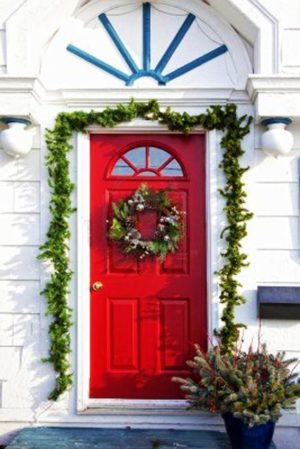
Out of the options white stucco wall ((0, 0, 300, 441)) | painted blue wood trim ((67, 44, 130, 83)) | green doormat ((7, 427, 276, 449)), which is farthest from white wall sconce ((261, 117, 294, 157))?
green doormat ((7, 427, 276, 449))

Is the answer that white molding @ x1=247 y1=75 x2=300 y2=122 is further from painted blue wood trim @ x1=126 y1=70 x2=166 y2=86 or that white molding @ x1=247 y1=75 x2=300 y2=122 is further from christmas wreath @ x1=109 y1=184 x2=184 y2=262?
christmas wreath @ x1=109 y1=184 x2=184 y2=262

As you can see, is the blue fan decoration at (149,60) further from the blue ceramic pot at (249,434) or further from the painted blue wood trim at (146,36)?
the blue ceramic pot at (249,434)

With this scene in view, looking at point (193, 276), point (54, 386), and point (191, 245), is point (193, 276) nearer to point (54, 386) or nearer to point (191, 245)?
point (191, 245)

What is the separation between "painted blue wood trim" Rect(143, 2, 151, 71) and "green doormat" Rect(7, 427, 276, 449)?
A: 8.62ft

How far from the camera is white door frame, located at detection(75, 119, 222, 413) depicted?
139 inches

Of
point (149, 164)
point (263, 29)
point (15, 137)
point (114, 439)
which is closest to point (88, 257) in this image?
point (149, 164)

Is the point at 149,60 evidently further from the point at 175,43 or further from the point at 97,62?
the point at 97,62

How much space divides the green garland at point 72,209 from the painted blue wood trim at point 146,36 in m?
0.35

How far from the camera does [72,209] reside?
3.56 metres

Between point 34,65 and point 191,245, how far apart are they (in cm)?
175

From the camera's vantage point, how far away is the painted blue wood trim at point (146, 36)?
11.9ft

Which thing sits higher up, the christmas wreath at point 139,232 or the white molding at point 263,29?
the white molding at point 263,29

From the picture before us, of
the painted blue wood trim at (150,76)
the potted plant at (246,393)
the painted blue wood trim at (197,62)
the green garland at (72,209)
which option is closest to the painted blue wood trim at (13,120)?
the green garland at (72,209)

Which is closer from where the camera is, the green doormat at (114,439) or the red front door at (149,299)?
the green doormat at (114,439)
